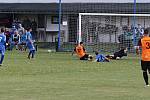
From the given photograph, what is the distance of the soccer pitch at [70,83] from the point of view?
16328 mm

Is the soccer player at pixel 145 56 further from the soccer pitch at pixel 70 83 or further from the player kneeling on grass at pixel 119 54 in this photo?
the player kneeling on grass at pixel 119 54

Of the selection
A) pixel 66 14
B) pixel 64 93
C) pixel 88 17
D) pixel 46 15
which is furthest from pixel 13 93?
pixel 46 15

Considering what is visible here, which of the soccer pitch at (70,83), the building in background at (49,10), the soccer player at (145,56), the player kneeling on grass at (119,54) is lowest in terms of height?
the soccer pitch at (70,83)

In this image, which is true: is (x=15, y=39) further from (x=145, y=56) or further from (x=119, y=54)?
(x=145, y=56)

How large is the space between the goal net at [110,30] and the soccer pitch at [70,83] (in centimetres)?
1188

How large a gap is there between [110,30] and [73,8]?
1421cm

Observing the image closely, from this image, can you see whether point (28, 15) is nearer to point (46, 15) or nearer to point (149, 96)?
point (46, 15)

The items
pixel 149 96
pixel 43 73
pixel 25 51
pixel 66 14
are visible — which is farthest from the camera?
pixel 66 14

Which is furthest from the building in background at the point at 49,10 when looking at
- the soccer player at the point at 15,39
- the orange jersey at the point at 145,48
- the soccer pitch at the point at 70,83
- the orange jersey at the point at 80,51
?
the orange jersey at the point at 145,48

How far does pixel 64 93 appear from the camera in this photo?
1691 cm

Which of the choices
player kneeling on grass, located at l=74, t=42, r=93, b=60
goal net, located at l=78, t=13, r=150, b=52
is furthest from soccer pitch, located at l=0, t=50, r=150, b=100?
goal net, located at l=78, t=13, r=150, b=52

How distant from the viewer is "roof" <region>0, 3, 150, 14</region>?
5269 cm

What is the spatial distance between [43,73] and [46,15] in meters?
33.7

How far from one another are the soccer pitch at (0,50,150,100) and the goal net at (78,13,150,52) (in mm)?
11882
